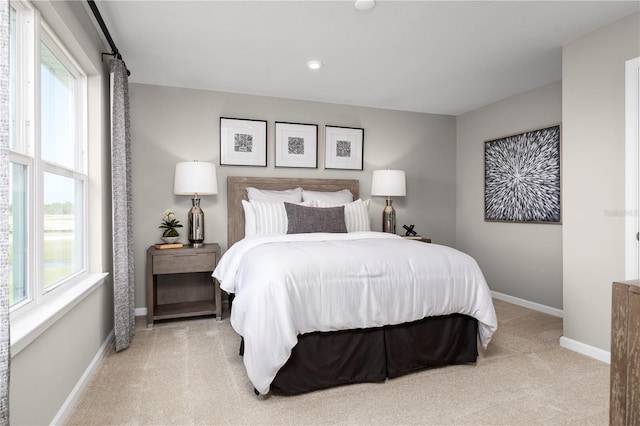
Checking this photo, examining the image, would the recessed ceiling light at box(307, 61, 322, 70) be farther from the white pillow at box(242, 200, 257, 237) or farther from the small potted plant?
the small potted plant

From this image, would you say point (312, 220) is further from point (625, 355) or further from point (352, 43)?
point (625, 355)

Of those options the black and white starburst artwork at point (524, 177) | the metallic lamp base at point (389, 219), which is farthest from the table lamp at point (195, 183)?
the black and white starburst artwork at point (524, 177)

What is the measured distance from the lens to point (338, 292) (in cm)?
227

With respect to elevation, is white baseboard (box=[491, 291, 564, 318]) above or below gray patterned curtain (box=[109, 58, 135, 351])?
below

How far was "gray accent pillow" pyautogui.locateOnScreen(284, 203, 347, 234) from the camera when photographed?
3.67 meters

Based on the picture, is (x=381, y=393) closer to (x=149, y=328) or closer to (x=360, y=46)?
(x=149, y=328)

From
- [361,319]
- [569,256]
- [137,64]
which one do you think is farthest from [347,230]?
[137,64]

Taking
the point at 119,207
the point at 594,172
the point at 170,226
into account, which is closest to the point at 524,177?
the point at 594,172

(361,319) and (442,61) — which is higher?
(442,61)

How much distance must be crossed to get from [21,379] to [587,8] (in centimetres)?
376

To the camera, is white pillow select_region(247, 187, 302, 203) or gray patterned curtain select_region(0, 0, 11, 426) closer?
gray patterned curtain select_region(0, 0, 11, 426)

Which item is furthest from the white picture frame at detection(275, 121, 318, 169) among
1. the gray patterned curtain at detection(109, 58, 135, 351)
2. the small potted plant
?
the gray patterned curtain at detection(109, 58, 135, 351)

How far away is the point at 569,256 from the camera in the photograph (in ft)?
10.1

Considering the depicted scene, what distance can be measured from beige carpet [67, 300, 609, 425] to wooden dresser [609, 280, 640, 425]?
3.67 ft
